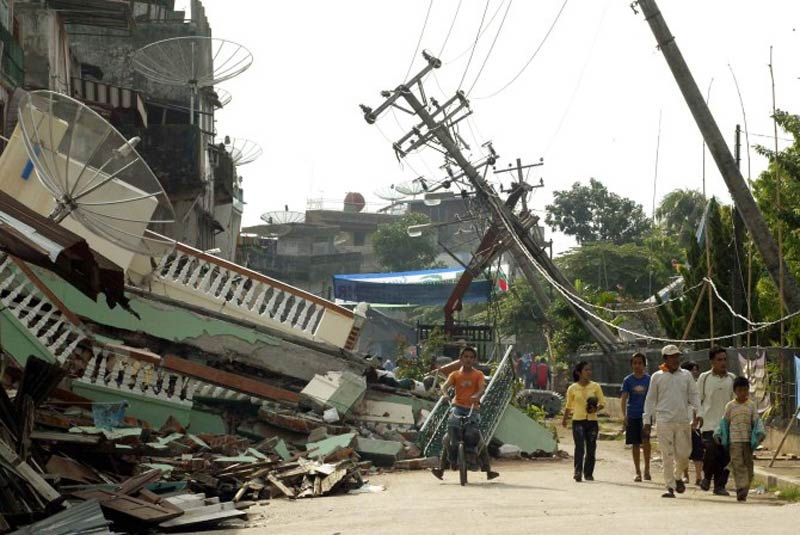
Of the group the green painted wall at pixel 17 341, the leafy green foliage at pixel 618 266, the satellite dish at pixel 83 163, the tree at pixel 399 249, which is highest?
the tree at pixel 399 249

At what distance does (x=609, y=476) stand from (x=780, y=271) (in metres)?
3.64

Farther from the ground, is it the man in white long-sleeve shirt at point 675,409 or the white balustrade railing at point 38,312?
the white balustrade railing at point 38,312

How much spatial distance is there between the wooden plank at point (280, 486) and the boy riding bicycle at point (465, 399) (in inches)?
79.7

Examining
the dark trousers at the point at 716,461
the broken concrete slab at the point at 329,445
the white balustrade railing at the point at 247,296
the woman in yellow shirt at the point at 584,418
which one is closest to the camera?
the dark trousers at the point at 716,461

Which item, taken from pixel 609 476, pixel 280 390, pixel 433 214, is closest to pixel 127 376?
pixel 280 390

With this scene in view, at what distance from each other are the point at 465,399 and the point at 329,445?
8.25 ft

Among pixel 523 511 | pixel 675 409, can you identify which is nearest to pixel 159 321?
pixel 675 409

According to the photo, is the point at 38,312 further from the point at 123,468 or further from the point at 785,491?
the point at 785,491

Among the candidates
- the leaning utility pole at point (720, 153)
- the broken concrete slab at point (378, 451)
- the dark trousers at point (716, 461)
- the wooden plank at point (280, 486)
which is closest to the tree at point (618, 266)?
the leaning utility pole at point (720, 153)

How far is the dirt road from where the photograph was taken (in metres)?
9.55

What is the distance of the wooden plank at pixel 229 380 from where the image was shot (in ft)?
59.9

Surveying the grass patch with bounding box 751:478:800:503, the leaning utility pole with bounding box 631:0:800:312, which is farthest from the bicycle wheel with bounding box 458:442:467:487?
the leaning utility pole with bounding box 631:0:800:312

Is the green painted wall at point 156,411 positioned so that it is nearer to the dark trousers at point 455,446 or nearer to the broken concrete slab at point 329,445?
the broken concrete slab at point 329,445

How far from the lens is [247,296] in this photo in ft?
67.9
